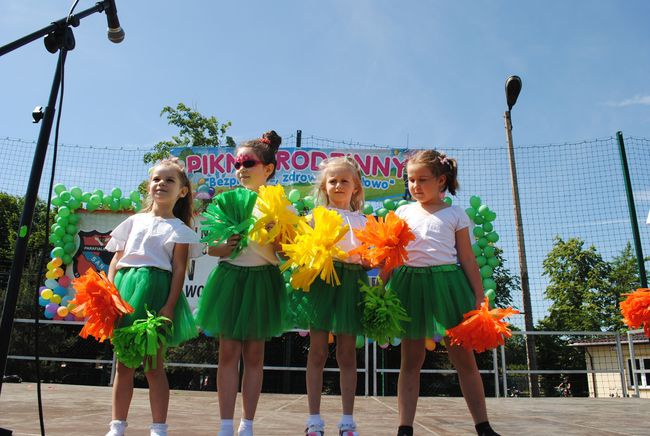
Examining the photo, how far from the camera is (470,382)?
2215mm

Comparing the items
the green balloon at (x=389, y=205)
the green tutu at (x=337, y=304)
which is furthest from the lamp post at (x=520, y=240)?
the green tutu at (x=337, y=304)

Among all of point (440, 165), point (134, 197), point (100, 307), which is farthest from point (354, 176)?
point (134, 197)

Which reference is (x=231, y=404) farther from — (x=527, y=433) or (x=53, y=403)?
(x=53, y=403)

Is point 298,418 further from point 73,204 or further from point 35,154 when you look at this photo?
point 73,204

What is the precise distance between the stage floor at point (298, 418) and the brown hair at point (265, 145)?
1.40 m

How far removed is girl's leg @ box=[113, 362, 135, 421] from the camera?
6.77 ft

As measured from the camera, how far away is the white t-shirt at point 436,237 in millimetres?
2340

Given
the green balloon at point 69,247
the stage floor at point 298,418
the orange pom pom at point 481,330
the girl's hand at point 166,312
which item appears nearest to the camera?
the orange pom pom at point 481,330

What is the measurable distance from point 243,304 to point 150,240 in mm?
521

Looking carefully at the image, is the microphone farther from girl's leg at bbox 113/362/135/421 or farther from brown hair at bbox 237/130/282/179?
girl's leg at bbox 113/362/135/421

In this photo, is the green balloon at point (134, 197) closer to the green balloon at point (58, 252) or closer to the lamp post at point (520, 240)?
the green balloon at point (58, 252)

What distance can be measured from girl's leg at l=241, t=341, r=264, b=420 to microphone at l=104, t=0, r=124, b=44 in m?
1.71

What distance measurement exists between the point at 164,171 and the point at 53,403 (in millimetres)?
2524

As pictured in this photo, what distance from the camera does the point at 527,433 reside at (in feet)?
8.93
